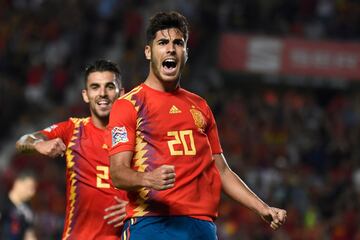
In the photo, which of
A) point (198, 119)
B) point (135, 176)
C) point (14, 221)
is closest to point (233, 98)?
point (14, 221)

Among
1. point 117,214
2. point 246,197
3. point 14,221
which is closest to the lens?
point 246,197

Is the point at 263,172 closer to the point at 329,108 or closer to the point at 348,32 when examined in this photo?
the point at 329,108

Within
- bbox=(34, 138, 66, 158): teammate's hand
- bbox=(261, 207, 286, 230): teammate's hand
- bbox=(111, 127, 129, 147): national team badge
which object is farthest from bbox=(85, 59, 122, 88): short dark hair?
bbox=(261, 207, 286, 230): teammate's hand

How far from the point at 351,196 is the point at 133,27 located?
6944 mm

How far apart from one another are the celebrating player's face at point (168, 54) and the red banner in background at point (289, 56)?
13087 mm

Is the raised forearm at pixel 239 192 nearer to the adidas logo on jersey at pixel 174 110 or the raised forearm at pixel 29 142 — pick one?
the adidas logo on jersey at pixel 174 110

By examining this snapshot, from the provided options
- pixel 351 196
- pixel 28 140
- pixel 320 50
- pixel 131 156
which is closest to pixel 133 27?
pixel 320 50

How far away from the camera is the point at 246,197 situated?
578 cm

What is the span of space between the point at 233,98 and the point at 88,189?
36.2ft

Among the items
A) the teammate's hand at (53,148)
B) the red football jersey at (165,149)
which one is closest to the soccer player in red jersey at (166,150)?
the red football jersey at (165,149)

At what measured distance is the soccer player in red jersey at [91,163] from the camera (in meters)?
6.59

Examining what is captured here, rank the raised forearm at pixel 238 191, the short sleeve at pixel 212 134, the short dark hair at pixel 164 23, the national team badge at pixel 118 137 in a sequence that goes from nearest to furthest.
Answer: the national team badge at pixel 118 137, the short dark hair at pixel 164 23, the raised forearm at pixel 238 191, the short sleeve at pixel 212 134

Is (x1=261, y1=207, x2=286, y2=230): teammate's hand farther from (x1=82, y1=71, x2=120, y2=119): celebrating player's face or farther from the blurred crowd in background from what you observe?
the blurred crowd in background

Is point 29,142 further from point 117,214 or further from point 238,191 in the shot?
point 238,191
